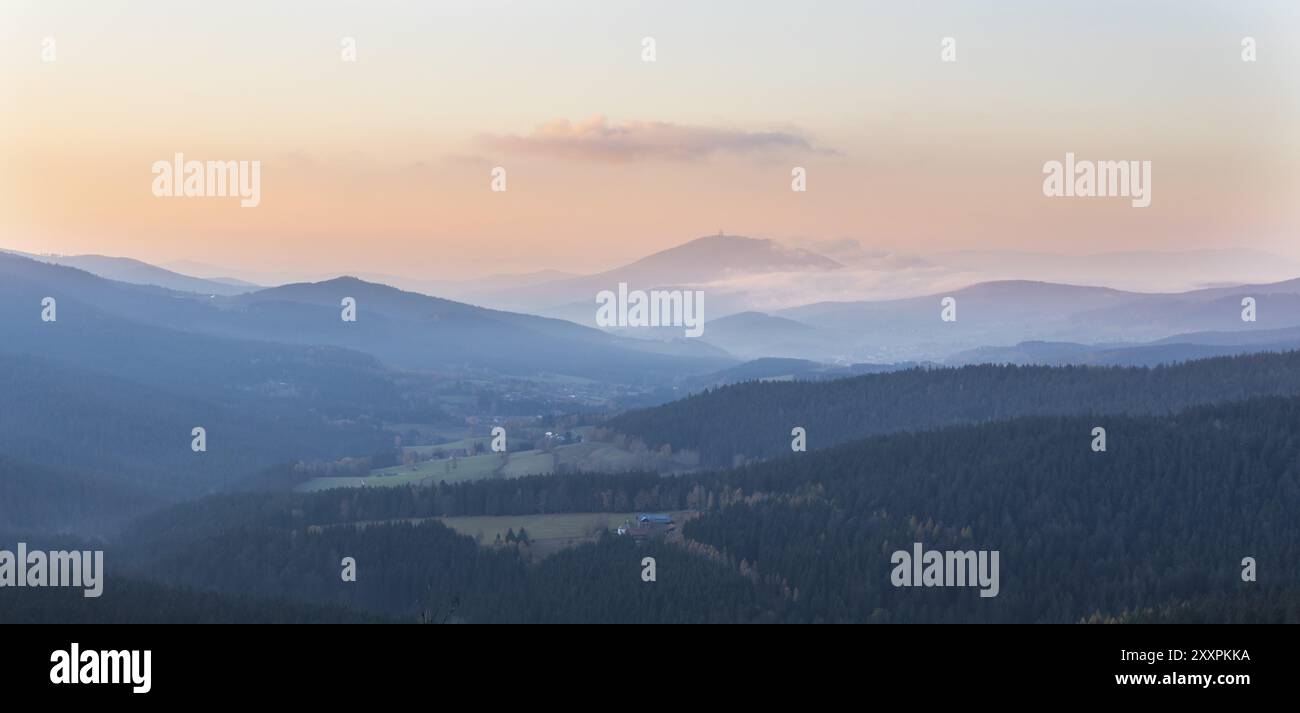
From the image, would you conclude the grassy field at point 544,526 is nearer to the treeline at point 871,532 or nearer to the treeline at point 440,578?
the treeline at point 440,578

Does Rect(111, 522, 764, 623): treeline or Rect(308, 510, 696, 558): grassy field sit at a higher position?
Rect(308, 510, 696, 558): grassy field

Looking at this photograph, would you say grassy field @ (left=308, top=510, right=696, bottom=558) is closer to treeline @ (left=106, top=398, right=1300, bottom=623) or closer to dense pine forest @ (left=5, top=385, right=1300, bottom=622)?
dense pine forest @ (left=5, top=385, right=1300, bottom=622)

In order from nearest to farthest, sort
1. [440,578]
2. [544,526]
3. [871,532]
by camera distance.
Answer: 1. [440,578]
2. [871,532]
3. [544,526]

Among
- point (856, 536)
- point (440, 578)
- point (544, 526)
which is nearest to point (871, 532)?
point (856, 536)

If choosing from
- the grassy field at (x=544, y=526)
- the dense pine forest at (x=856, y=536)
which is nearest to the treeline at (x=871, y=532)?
the dense pine forest at (x=856, y=536)

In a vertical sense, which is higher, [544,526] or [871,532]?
[871,532]

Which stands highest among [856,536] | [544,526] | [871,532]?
[871,532]

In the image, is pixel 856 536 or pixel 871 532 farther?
pixel 871 532

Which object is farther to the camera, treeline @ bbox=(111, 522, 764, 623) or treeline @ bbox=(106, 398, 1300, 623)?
treeline @ bbox=(106, 398, 1300, 623)

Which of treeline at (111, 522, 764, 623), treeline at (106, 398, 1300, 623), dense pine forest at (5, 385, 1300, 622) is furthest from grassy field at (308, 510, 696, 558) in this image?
treeline at (106, 398, 1300, 623)

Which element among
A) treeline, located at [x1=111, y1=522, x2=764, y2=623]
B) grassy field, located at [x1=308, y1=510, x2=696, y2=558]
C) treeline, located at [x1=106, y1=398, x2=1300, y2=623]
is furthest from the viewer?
grassy field, located at [x1=308, y1=510, x2=696, y2=558]

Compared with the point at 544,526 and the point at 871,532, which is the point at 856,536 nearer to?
the point at 871,532
